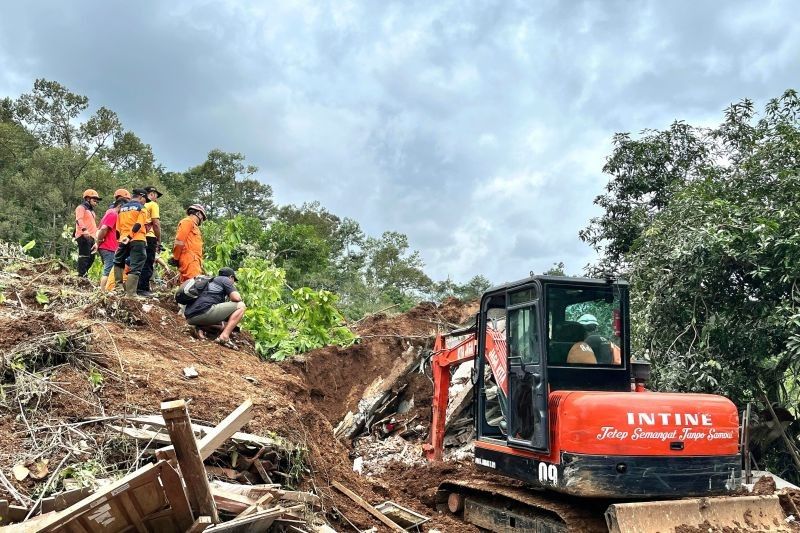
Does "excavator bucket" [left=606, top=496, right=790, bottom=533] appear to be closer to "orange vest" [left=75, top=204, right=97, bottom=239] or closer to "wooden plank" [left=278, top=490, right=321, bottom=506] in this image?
"wooden plank" [left=278, top=490, right=321, bottom=506]

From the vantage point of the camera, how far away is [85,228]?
10.5 m

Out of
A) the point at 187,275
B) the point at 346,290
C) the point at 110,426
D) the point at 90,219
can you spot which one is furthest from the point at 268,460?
the point at 346,290

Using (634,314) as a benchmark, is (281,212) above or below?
above

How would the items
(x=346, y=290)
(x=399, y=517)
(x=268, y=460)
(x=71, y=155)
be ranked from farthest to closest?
(x=346, y=290) → (x=71, y=155) → (x=399, y=517) → (x=268, y=460)

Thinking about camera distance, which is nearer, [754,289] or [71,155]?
[754,289]

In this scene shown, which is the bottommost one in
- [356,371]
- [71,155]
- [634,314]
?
[356,371]

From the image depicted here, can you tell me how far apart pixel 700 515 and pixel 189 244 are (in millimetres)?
7053

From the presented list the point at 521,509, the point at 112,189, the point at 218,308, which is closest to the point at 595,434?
the point at 521,509

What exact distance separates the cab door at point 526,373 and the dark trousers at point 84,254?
724 cm

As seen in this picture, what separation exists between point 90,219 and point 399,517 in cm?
700

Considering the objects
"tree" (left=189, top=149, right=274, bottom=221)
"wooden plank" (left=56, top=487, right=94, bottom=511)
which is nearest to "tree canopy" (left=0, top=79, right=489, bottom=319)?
"tree" (left=189, top=149, right=274, bottom=221)

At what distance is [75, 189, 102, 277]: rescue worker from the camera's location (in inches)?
414

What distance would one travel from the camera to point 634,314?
10.7 meters

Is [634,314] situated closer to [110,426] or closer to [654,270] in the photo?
[654,270]
